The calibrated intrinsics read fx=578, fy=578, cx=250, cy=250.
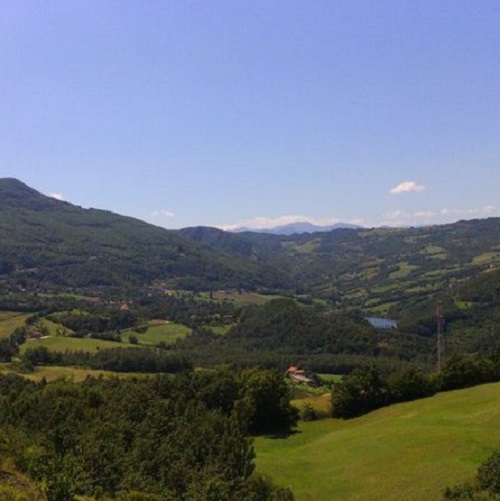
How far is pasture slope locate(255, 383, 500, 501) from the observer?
4800 centimetres

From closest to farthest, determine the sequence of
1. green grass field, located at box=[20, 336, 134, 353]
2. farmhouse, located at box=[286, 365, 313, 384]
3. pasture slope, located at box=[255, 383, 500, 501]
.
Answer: pasture slope, located at box=[255, 383, 500, 501], farmhouse, located at box=[286, 365, 313, 384], green grass field, located at box=[20, 336, 134, 353]

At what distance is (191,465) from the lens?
47.4 meters

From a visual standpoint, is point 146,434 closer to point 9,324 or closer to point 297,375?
point 297,375

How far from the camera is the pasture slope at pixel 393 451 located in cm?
4800

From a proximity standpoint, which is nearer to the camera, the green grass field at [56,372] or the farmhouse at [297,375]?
the green grass field at [56,372]

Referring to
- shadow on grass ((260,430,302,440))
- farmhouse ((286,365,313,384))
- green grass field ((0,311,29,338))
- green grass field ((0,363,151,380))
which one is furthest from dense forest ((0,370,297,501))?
green grass field ((0,311,29,338))

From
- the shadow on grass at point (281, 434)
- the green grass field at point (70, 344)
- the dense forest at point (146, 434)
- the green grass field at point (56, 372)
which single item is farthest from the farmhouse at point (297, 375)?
the shadow on grass at point (281, 434)

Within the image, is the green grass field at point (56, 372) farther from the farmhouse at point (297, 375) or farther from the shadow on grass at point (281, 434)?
the shadow on grass at point (281, 434)

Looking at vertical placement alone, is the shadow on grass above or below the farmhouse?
above

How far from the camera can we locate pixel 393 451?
55.8m

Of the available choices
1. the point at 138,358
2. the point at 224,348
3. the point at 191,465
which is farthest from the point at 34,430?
the point at 224,348

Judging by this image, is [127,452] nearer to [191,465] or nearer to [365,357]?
[191,465]

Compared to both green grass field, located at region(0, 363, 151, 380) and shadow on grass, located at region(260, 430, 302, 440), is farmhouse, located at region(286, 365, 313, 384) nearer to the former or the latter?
green grass field, located at region(0, 363, 151, 380)

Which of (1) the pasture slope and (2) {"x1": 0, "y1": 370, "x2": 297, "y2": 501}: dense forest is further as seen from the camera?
(1) the pasture slope
